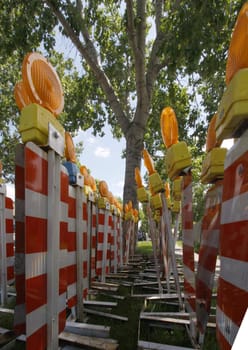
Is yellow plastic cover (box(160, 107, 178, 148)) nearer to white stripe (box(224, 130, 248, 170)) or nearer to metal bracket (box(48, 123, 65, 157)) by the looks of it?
metal bracket (box(48, 123, 65, 157))

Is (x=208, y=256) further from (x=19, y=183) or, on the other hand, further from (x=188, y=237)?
(x=19, y=183)

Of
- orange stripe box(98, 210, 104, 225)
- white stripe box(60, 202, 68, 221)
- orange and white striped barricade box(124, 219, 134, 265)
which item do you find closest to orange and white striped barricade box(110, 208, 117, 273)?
orange stripe box(98, 210, 104, 225)

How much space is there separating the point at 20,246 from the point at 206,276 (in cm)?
97

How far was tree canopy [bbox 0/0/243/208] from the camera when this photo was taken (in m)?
5.71

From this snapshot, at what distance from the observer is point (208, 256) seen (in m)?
1.63

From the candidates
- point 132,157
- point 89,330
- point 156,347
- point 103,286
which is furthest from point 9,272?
point 132,157

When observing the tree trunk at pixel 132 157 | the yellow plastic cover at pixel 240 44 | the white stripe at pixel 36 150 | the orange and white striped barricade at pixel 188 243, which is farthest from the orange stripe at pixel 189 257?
the tree trunk at pixel 132 157

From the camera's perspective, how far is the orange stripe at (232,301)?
971mm

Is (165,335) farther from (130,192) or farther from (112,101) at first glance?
(112,101)

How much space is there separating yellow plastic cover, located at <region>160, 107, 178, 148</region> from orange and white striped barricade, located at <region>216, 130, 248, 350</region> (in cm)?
105

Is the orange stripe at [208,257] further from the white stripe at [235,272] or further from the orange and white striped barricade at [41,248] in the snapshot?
the orange and white striped barricade at [41,248]

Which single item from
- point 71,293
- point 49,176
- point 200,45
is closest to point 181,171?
point 49,176

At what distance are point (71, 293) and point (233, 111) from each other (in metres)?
1.59

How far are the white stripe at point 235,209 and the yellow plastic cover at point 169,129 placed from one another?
1080mm
